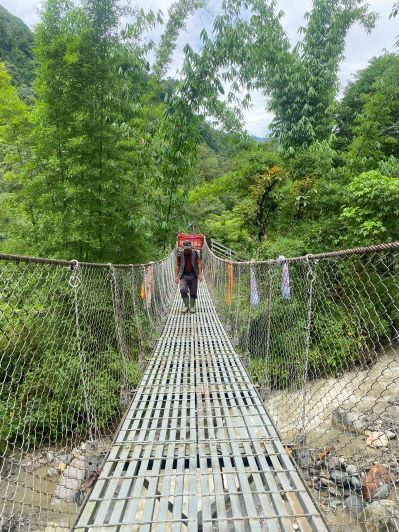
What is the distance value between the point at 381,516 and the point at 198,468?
1.84 meters

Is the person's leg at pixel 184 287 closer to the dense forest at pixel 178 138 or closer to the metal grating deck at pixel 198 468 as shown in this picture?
the dense forest at pixel 178 138

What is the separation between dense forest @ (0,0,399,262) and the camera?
12.0 ft

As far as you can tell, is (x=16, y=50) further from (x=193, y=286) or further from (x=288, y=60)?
(x=193, y=286)

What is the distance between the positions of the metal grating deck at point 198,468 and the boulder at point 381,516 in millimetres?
1394

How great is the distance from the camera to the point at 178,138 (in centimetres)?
604

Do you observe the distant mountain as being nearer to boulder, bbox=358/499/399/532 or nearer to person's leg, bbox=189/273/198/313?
person's leg, bbox=189/273/198/313

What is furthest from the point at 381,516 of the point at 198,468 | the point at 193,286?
the point at 193,286

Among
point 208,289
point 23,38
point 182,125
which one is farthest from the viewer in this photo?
point 23,38

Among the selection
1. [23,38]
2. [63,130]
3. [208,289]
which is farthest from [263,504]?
[23,38]

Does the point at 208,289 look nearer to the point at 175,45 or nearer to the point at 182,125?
the point at 182,125

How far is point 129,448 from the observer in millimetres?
1342

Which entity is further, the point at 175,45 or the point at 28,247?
the point at 175,45

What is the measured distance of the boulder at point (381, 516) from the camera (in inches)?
84.5

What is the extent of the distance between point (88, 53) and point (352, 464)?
5.08 m
